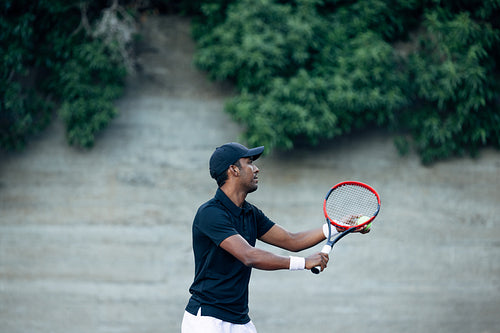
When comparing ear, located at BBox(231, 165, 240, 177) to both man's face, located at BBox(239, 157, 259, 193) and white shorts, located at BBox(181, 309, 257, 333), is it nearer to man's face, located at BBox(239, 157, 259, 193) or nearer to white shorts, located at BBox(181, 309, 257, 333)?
man's face, located at BBox(239, 157, 259, 193)

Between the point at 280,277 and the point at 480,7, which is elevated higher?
the point at 480,7

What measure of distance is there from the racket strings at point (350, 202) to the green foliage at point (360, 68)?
2.39 meters

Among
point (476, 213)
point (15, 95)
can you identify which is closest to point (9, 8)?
point (15, 95)

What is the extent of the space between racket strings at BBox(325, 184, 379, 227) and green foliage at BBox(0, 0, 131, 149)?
12.4 feet

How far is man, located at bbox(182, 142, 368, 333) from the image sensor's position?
11.5 ft

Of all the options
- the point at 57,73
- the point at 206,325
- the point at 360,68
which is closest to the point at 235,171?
the point at 206,325

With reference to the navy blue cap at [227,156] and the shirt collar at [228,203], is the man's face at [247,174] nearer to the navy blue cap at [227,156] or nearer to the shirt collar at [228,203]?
the navy blue cap at [227,156]

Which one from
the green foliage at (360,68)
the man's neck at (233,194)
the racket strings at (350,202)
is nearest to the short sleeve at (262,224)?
the man's neck at (233,194)

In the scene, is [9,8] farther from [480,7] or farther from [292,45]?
[480,7]

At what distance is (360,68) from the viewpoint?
22.6ft

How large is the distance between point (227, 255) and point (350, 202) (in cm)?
130

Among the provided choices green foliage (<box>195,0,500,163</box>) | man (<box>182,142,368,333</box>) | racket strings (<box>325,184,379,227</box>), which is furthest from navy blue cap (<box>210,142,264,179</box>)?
green foliage (<box>195,0,500,163</box>)

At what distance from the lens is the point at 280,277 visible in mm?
7125

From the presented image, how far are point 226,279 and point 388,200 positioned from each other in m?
4.22
